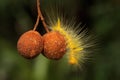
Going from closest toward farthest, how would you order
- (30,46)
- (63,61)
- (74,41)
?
(30,46), (74,41), (63,61)

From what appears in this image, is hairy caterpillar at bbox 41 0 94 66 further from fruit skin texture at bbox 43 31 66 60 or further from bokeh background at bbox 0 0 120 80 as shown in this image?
bokeh background at bbox 0 0 120 80

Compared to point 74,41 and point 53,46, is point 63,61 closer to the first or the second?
point 74,41

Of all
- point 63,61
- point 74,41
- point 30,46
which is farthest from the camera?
point 63,61

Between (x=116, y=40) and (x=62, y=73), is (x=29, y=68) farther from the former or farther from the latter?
(x=116, y=40)

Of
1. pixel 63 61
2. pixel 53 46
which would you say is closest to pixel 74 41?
pixel 53 46

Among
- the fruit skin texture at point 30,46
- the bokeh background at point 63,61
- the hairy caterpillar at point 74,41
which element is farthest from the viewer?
the bokeh background at point 63,61

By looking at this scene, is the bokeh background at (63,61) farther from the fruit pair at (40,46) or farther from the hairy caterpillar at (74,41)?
the fruit pair at (40,46)

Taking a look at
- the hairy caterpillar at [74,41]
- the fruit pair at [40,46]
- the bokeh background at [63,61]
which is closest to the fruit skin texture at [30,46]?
the fruit pair at [40,46]
